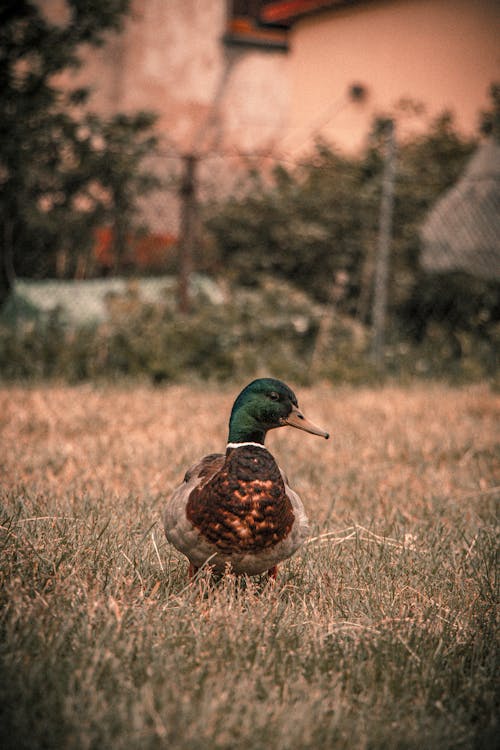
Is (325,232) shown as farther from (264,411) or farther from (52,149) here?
(264,411)

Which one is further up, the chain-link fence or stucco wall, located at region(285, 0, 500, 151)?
stucco wall, located at region(285, 0, 500, 151)

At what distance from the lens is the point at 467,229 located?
27.9 ft

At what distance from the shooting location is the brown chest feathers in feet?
8.43

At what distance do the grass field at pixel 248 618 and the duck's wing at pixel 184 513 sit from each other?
0.15 m

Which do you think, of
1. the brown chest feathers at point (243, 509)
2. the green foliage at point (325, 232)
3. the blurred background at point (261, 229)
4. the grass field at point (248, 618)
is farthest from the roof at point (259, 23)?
the brown chest feathers at point (243, 509)

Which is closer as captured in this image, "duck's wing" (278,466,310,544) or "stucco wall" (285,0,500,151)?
"duck's wing" (278,466,310,544)

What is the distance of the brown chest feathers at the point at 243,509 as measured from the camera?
2.57 metres

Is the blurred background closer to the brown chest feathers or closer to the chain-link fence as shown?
the chain-link fence

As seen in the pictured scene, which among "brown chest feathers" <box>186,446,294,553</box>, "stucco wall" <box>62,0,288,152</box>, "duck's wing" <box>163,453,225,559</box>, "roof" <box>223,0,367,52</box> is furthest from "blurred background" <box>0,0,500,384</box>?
"brown chest feathers" <box>186,446,294,553</box>

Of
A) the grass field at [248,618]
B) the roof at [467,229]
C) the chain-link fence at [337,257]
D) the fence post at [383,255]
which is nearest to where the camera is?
the grass field at [248,618]

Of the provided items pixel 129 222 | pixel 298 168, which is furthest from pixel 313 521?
pixel 298 168

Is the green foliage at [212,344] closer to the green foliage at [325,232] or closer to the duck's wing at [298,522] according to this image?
the green foliage at [325,232]

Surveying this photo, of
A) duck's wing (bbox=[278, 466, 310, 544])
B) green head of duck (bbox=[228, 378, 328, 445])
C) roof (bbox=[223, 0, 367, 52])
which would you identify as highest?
roof (bbox=[223, 0, 367, 52])

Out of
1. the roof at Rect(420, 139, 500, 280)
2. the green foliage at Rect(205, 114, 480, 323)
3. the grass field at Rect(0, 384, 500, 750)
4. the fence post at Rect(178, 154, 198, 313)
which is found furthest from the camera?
the green foliage at Rect(205, 114, 480, 323)
